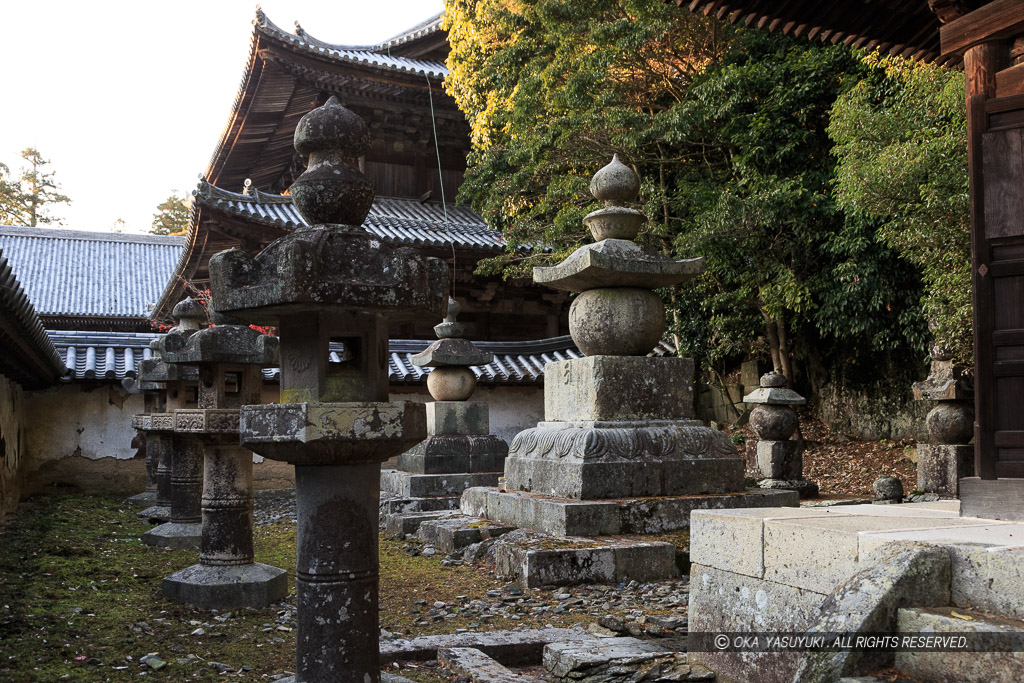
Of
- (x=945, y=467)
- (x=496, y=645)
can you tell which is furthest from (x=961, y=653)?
(x=945, y=467)

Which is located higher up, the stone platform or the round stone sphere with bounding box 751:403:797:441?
the round stone sphere with bounding box 751:403:797:441

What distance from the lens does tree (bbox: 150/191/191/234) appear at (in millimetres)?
36562

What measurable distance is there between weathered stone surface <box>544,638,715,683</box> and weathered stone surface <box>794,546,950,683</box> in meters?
0.92

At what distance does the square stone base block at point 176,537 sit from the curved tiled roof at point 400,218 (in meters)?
5.97

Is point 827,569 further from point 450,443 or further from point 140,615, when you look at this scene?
point 450,443

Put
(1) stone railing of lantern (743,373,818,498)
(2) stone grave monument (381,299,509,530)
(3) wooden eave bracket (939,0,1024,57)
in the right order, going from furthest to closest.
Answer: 1. (1) stone railing of lantern (743,373,818,498)
2. (2) stone grave monument (381,299,509,530)
3. (3) wooden eave bracket (939,0,1024,57)

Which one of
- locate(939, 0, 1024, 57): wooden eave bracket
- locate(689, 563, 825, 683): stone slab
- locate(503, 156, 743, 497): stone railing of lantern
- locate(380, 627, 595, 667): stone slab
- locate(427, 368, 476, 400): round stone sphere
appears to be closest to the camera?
locate(689, 563, 825, 683): stone slab

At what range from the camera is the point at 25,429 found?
11930 mm

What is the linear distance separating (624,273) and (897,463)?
8.45 meters

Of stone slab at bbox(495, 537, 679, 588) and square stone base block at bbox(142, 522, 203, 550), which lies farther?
square stone base block at bbox(142, 522, 203, 550)

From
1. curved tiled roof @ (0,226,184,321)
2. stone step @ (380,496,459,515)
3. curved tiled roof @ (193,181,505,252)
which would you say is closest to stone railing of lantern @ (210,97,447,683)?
stone step @ (380,496,459,515)

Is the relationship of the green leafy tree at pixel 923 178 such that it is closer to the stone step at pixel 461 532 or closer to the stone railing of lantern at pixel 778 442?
the stone railing of lantern at pixel 778 442

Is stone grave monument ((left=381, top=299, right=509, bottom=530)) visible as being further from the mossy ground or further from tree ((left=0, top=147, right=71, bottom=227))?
tree ((left=0, top=147, right=71, bottom=227))

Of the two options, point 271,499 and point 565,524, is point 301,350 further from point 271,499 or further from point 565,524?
point 271,499
